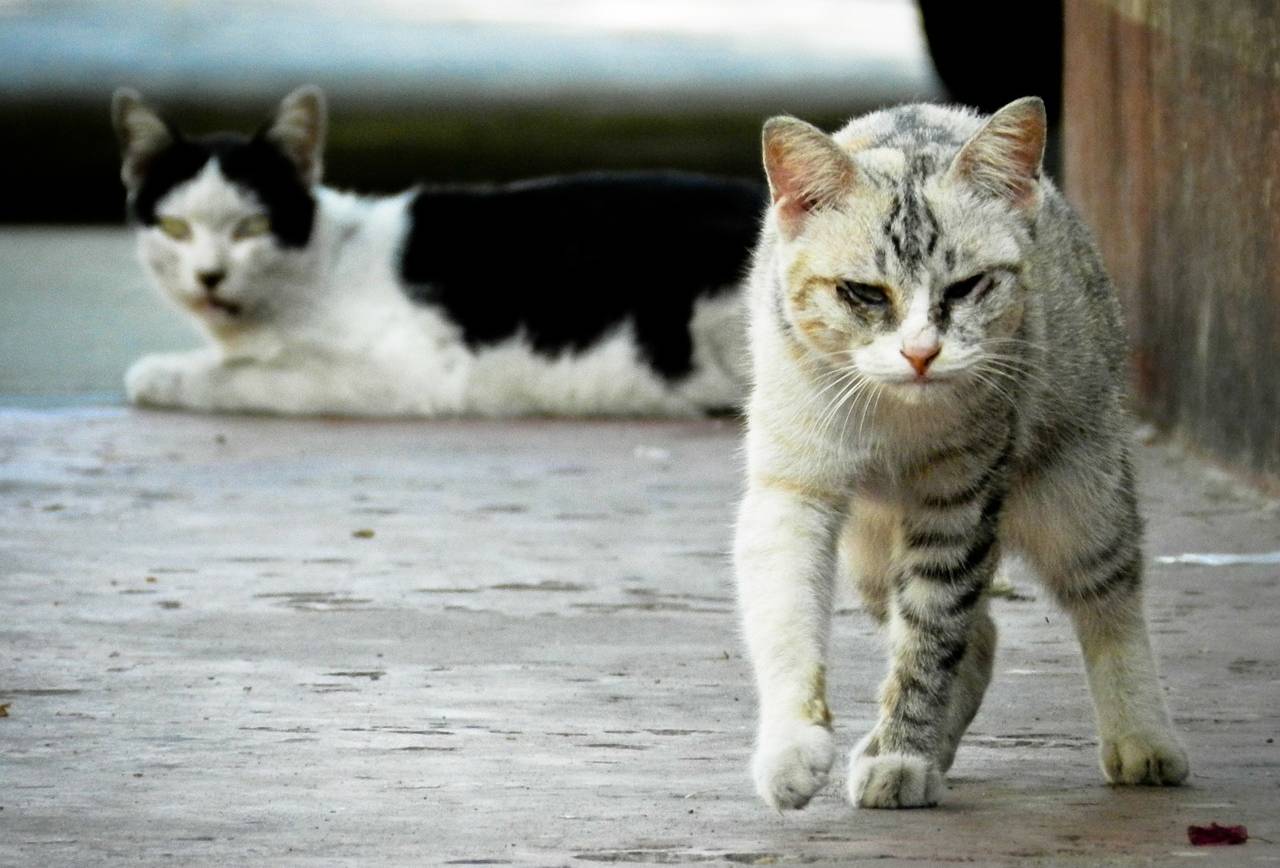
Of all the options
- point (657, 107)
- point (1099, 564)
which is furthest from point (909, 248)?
point (657, 107)

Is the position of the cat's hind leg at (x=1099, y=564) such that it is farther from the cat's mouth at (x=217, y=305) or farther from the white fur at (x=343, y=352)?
the cat's mouth at (x=217, y=305)

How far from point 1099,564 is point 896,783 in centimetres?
71

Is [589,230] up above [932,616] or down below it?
below

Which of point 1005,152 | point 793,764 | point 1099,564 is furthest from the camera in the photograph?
point 1099,564

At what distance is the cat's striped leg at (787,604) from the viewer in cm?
405

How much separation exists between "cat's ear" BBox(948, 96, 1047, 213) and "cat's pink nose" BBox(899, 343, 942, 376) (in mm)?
402

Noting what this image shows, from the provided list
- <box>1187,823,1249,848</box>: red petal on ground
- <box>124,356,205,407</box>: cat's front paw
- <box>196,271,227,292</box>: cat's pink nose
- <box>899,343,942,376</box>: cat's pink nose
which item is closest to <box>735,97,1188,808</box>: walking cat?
<box>899,343,942,376</box>: cat's pink nose

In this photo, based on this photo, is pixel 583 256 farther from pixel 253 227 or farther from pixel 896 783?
pixel 896 783

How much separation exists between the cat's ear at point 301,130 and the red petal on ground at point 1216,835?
5944 millimetres

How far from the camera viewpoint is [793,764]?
3.87 metres

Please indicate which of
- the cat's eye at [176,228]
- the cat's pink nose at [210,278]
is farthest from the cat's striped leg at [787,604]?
the cat's eye at [176,228]

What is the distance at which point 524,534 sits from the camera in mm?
6719

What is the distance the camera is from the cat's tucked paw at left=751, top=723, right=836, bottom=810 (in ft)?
12.6

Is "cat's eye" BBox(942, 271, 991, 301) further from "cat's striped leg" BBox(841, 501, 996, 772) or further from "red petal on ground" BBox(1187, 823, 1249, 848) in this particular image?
"red petal on ground" BBox(1187, 823, 1249, 848)
